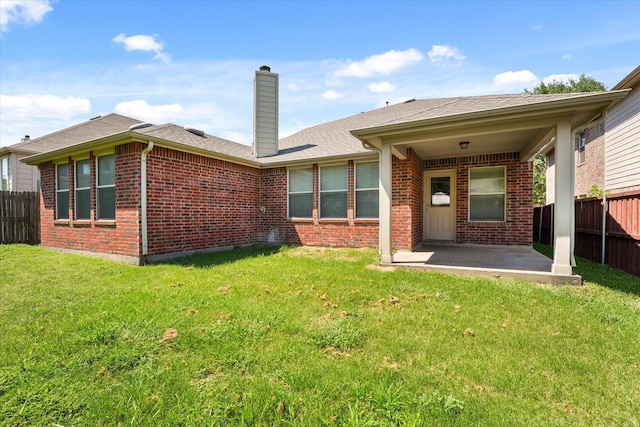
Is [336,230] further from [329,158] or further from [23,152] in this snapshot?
[23,152]

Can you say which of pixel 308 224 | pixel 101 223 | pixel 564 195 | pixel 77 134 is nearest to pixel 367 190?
pixel 308 224

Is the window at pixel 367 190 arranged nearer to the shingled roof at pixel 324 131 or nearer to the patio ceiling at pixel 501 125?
the shingled roof at pixel 324 131

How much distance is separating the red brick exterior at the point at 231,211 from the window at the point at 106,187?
220mm

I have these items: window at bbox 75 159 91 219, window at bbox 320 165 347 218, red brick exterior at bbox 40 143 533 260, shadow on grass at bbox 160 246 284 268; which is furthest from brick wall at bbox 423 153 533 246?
window at bbox 75 159 91 219

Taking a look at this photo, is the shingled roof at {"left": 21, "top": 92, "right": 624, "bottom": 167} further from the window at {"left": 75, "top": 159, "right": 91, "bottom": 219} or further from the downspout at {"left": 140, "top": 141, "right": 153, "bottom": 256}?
the window at {"left": 75, "top": 159, "right": 91, "bottom": 219}

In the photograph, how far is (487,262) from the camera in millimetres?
6211

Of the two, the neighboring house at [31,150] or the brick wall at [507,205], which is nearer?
the brick wall at [507,205]

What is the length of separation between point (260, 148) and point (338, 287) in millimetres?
7892

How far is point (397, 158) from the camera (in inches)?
316

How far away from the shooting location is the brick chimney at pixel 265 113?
11.2m

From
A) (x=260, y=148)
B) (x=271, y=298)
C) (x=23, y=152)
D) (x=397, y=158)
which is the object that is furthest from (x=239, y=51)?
(x=23, y=152)

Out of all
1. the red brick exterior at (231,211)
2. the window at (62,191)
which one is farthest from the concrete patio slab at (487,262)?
the window at (62,191)

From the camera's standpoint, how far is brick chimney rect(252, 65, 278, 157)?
11203 millimetres

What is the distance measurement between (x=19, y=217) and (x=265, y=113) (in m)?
9.45
